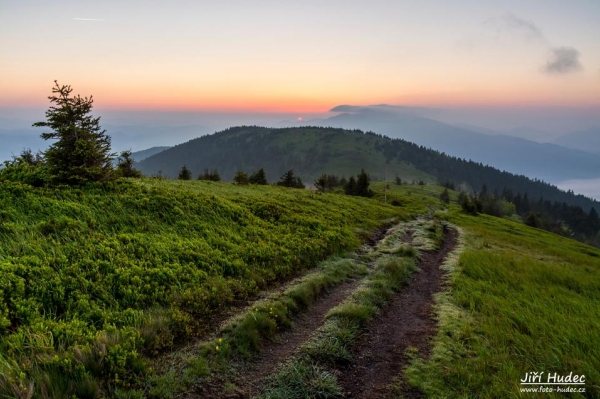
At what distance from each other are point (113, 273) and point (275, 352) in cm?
610

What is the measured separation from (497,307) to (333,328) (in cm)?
670

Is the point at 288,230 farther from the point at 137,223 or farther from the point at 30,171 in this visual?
the point at 30,171

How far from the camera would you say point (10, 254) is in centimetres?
1045

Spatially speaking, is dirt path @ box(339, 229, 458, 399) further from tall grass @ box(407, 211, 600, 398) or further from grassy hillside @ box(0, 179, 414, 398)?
grassy hillside @ box(0, 179, 414, 398)

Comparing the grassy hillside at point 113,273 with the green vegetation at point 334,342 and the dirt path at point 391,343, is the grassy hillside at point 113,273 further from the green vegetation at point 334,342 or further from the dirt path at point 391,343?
the dirt path at point 391,343

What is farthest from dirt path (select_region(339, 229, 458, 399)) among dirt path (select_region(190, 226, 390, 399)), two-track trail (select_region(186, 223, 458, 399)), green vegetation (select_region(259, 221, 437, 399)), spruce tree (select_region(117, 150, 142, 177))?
spruce tree (select_region(117, 150, 142, 177))

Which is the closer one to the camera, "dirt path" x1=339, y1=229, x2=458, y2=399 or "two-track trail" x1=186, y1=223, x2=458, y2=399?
"two-track trail" x1=186, y1=223, x2=458, y2=399

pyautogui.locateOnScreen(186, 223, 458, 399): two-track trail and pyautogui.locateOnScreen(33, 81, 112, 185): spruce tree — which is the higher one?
pyautogui.locateOnScreen(33, 81, 112, 185): spruce tree

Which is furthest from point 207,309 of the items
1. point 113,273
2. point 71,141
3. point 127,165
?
point 127,165

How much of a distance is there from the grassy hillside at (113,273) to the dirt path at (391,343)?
4.56 meters

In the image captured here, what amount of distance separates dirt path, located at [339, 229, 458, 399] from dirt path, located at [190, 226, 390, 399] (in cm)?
170

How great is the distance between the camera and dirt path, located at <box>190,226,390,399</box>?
7152mm

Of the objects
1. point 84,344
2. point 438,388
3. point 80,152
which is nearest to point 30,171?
point 80,152

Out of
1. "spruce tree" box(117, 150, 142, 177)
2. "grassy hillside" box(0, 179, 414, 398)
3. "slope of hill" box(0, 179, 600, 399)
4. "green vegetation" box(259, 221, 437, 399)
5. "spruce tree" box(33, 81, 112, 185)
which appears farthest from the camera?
"spruce tree" box(117, 150, 142, 177)
